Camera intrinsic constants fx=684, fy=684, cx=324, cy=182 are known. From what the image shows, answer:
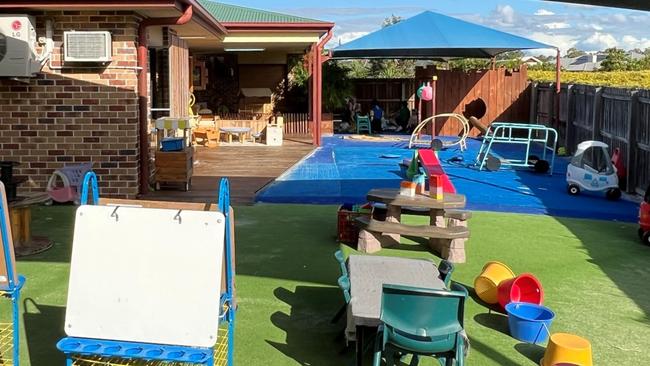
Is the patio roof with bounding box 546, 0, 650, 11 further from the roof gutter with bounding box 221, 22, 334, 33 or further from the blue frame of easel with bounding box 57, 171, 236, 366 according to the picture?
the roof gutter with bounding box 221, 22, 334, 33

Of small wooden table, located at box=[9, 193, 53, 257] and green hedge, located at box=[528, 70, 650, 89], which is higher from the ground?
green hedge, located at box=[528, 70, 650, 89]

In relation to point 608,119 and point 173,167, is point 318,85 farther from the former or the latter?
point 173,167

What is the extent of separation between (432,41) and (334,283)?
15048mm

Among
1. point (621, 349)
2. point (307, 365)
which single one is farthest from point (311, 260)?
point (621, 349)

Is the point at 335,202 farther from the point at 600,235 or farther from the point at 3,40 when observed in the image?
the point at 3,40

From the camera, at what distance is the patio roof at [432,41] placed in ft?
65.2

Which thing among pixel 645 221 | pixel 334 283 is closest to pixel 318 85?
pixel 645 221

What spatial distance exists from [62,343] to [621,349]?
3670mm

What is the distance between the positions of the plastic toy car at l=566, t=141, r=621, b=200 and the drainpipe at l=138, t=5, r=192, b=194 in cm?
670

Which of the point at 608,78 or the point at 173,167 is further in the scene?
the point at 608,78

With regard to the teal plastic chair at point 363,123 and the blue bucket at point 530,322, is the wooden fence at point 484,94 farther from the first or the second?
the blue bucket at point 530,322

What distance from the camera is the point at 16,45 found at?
30.5ft

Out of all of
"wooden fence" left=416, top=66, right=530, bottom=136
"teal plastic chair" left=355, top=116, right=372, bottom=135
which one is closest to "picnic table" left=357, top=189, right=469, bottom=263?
"teal plastic chair" left=355, top=116, right=372, bottom=135

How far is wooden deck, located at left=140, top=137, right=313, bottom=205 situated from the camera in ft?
34.0
